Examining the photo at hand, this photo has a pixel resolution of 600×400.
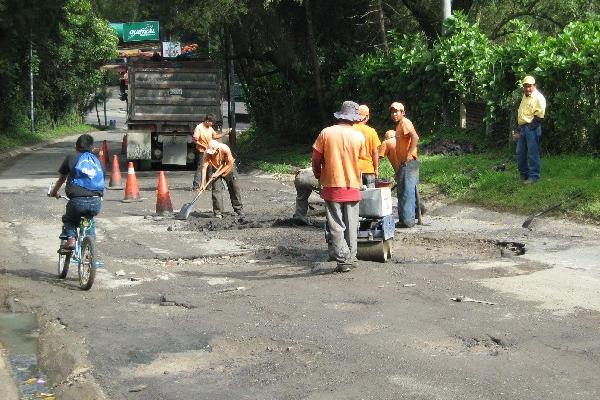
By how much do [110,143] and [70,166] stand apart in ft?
118

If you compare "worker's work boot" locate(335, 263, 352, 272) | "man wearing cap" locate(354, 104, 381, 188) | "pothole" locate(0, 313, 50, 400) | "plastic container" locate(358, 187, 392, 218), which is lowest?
"pothole" locate(0, 313, 50, 400)

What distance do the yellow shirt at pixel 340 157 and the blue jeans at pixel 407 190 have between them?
144 inches

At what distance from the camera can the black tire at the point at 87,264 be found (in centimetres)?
1024

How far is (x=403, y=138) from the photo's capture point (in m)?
14.4

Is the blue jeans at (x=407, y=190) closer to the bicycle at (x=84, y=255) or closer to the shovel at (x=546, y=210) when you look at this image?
the shovel at (x=546, y=210)

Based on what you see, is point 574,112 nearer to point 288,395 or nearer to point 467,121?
point 467,121

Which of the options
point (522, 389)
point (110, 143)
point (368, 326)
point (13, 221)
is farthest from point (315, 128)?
point (522, 389)

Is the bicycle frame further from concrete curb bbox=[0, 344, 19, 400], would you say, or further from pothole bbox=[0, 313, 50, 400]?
concrete curb bbox=[0, 344, 19, 400]

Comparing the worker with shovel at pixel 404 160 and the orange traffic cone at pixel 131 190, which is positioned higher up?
the worker with shovel at pixel 404 160

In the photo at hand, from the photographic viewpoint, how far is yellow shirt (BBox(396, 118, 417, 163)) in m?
14.3

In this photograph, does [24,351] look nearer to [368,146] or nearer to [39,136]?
[368,146]

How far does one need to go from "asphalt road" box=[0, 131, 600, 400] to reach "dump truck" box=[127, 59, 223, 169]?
13.1 m

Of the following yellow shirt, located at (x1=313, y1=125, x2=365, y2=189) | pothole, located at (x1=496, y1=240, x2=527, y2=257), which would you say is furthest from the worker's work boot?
pothole, located at (x1=496, y1=240, x2=527, y2=257)

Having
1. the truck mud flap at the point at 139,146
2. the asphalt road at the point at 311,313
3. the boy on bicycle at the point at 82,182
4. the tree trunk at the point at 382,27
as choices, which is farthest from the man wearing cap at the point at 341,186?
the truck mud flap at the point at 139,146
